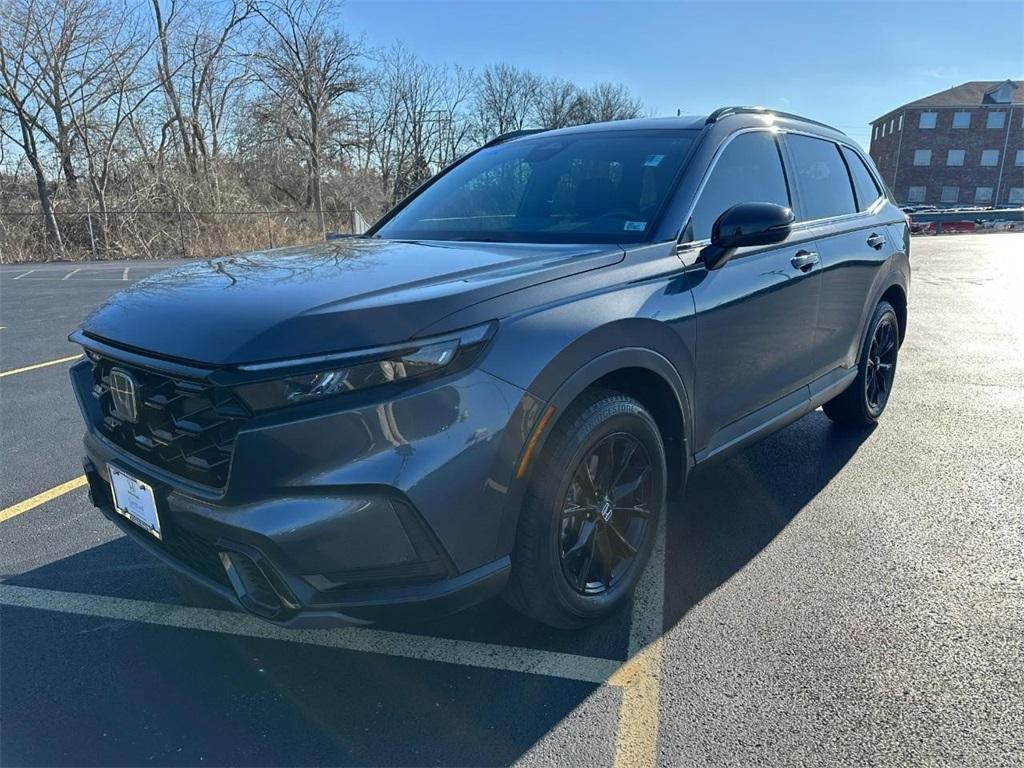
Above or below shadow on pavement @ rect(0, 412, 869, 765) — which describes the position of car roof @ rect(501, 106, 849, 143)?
above

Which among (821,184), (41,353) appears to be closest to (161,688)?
(821,184)

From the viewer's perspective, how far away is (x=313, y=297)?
2068mm

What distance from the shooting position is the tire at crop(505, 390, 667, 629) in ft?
7.42

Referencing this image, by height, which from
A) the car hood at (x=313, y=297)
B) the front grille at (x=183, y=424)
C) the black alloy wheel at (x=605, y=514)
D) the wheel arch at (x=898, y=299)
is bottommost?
the black alloy wheel at (x=605, y=514)

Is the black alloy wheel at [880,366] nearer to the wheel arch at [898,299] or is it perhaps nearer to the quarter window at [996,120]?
the wheel arch at [898,299]

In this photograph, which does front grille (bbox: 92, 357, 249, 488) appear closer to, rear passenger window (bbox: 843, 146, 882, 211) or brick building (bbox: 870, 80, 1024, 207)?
rear passenger window (bbox: 843, 146, 882, 211)

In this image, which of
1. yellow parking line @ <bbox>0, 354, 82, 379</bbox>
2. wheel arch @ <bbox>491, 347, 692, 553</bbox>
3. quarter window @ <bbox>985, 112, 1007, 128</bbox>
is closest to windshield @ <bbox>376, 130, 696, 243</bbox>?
wheel arch @ <bbox>491, 347, 692, 553</bbox>

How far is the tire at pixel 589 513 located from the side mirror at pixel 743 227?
0.75 m

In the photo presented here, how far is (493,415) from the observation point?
2004 mm

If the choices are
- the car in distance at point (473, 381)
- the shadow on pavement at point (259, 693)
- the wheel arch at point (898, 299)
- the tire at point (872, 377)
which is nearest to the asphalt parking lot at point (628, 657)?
the shadow on pavement at point (259, 693)

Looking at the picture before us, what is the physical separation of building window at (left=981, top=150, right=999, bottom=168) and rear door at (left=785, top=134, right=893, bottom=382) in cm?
7302

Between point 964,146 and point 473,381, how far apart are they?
76.7 meters

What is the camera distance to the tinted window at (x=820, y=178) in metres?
3.78

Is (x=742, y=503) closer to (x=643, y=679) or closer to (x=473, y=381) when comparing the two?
(x=643, y=679)
